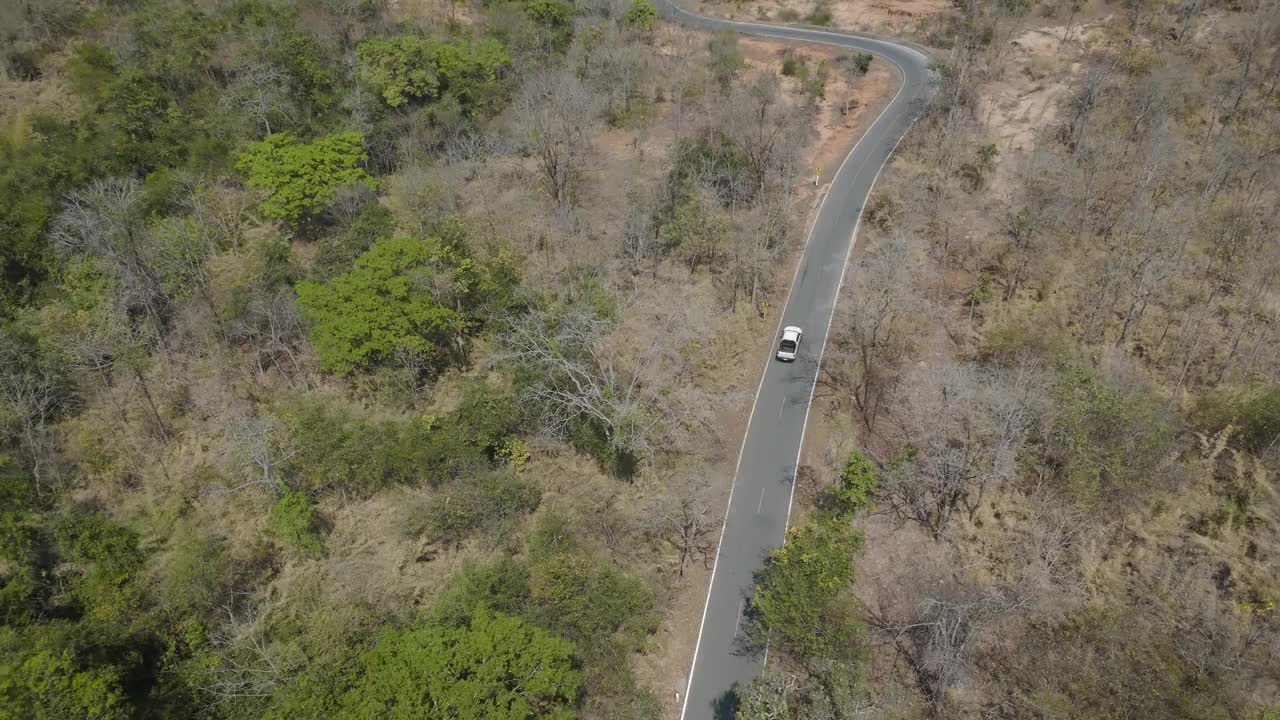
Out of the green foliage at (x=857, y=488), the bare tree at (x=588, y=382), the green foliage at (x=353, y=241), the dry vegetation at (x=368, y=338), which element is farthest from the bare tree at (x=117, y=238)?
the green foliage at (x=857, y=488)

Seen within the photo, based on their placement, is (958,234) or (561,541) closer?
(561,541)

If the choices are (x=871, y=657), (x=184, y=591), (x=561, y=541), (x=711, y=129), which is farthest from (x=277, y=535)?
(x=711, y=129)

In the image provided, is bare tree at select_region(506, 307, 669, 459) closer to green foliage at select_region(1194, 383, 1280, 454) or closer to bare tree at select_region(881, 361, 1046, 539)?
bare tree at select_region(881, 361, 1046, 539)

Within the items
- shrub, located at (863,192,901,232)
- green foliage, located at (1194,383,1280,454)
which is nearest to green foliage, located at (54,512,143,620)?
shrub, located at (863,192,901,232)

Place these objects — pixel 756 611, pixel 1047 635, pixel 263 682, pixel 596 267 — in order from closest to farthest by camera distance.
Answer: pixel 263 682
pixel 1047 635
pixel 756 611
pixel 596 267

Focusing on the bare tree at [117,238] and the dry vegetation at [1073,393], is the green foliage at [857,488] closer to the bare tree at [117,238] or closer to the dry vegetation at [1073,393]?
the dry vegetation at [1073,393]

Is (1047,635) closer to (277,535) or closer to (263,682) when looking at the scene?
(263,682)
